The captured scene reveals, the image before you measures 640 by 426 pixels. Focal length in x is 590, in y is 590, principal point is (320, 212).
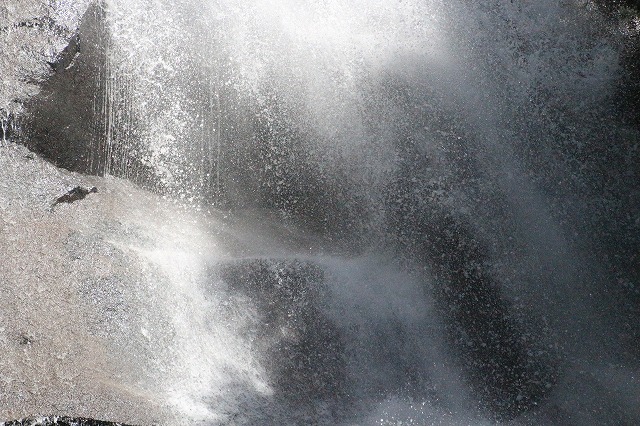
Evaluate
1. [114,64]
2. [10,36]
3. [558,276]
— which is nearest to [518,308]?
[558,276]

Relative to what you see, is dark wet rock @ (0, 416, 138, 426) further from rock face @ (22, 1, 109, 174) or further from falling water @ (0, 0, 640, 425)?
rock face @ (22, 1, 109, 174)

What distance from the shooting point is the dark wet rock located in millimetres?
3008

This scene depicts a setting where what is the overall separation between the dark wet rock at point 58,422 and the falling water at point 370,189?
2.18 feet

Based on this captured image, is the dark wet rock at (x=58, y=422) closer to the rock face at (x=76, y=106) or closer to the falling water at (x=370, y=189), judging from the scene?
the falling water at (x=370, y=189)

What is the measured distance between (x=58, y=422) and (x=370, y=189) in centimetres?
223

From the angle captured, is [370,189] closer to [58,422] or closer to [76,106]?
[76,106]

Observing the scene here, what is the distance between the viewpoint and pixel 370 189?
3.83m

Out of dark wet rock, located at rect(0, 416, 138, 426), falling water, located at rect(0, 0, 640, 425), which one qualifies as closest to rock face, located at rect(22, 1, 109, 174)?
falling water, located at rect(0, 0, 640, 425)

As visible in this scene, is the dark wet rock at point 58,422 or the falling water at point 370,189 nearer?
the dark wet rock at point 58,422

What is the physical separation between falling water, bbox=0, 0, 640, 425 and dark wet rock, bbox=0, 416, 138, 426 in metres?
0.66

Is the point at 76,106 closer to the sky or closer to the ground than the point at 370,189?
closer to the ground

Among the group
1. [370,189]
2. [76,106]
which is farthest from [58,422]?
[370,189]

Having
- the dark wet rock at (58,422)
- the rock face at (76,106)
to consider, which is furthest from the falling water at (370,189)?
the dark wet rock at (58,422)

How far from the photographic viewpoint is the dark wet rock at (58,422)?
9.87ft
